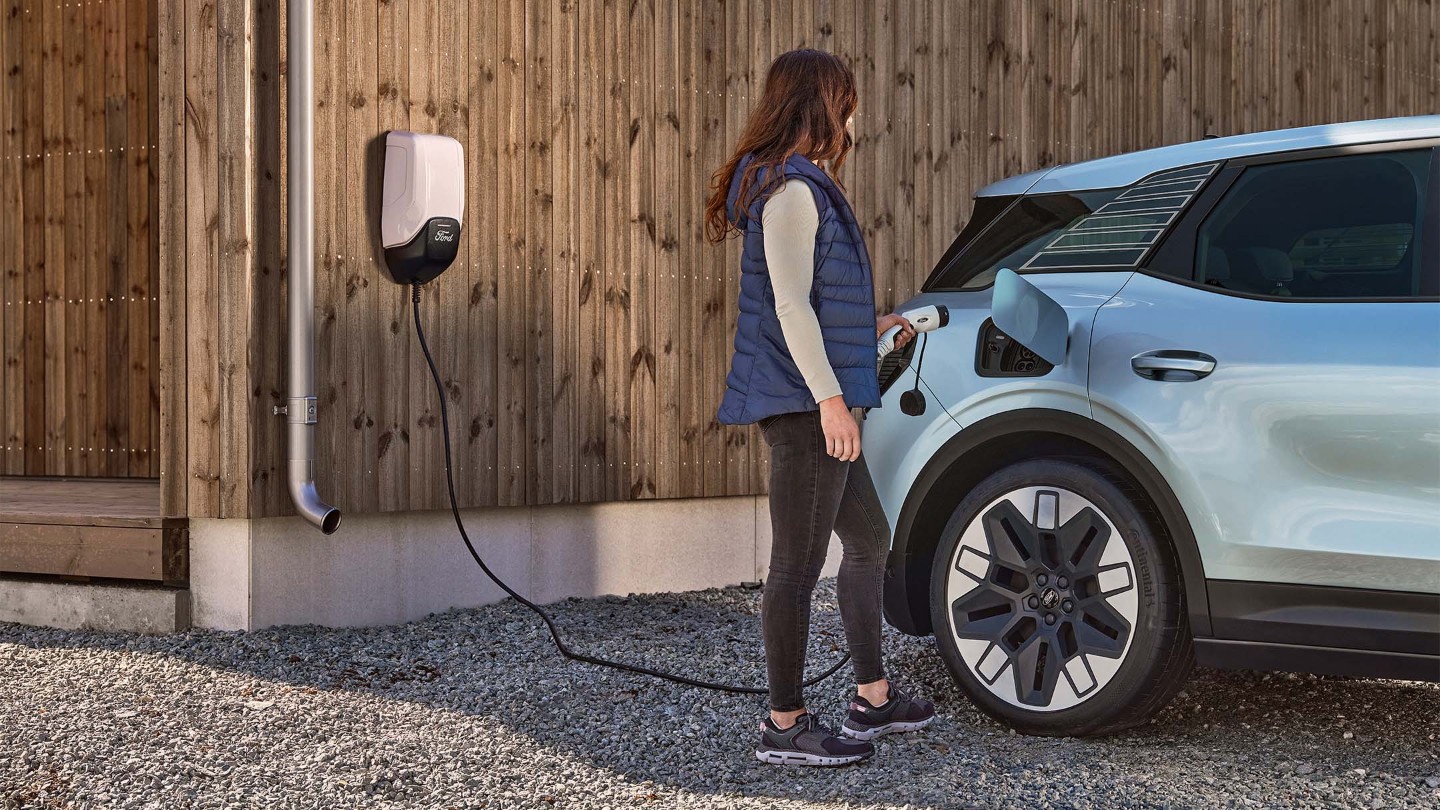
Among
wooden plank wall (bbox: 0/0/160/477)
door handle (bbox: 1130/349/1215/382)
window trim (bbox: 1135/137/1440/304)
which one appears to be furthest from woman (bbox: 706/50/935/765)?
wooden plank wall (bbox: 0/0/160/477)

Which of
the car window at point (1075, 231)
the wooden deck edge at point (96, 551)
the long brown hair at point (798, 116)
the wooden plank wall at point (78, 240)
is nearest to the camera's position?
the long brown hair at point (798, 116)

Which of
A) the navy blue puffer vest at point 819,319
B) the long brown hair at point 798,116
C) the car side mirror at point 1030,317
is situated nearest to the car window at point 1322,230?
the car side mirror at point 1030,317

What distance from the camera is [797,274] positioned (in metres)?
3.84

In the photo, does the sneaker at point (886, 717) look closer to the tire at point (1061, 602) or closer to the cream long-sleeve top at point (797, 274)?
the tire at point (1061, 602)

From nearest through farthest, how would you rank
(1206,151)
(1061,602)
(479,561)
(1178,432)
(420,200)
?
(1178,432)
(1061,602)
(1206,151)
(420,200)
(479,561)

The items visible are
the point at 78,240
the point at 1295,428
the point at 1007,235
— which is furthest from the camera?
the point at 78,240

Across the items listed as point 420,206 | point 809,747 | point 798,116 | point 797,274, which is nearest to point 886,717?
point 809,747

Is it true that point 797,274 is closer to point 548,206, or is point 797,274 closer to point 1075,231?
point 1075,231

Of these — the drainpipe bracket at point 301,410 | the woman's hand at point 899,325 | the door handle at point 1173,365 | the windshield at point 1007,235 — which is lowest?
the drainpipe bracket at point 301,410

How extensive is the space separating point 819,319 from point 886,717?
123 centimetres

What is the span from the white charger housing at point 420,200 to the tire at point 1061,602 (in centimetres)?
251

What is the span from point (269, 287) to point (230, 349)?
28cm

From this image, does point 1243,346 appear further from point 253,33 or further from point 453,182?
point 253,33

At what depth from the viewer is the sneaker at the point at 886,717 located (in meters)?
4.32
